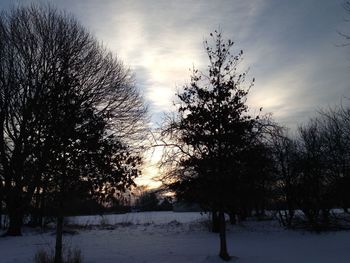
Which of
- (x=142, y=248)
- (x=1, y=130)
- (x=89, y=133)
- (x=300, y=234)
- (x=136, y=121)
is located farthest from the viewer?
(x=136, y=121)

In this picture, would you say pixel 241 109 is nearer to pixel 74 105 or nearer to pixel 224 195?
pixel 224 195

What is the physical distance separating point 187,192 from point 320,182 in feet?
39.8

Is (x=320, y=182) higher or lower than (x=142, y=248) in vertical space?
higher

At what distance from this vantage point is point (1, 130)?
26.5 meters

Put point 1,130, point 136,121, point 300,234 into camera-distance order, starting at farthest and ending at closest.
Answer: point 136,121 < point 1,130 < point 300,234

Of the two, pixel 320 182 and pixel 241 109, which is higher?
pixel 241 109

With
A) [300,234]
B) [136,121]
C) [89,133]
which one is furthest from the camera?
[136,121]

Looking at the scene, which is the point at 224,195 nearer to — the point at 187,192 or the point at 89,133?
the point at 187,192

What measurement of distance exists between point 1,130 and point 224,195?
17166mm

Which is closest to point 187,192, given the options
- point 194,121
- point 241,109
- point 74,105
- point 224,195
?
point 224,195

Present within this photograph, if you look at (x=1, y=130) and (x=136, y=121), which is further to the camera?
(x=136, y=121)

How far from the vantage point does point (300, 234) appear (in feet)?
80.6

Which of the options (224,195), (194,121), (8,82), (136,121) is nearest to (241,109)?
(194,121)

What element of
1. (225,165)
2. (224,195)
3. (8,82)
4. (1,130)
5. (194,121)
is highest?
(8,82)
